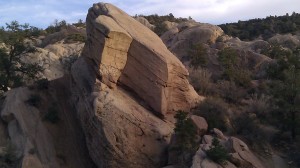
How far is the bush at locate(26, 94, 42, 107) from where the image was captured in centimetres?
2597

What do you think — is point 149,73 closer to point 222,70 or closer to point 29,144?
Result: point 29,144

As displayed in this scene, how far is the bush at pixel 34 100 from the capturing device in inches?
1022

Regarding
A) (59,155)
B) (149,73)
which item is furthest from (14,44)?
(149,73)

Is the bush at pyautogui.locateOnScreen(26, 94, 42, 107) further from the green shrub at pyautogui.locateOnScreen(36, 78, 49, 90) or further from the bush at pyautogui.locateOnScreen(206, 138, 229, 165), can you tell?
the bush at pyautogui.locateOnScreen(206, 138, 229, 165)

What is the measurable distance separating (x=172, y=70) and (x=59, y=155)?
636 centimetres

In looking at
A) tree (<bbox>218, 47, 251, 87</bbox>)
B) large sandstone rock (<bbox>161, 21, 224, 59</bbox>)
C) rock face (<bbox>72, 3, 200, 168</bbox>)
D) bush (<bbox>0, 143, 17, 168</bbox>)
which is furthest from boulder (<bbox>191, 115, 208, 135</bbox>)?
large sandstone rock (<bbox>161, 21, 224, 59</bbox>)

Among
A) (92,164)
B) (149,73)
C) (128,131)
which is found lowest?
(92,164)

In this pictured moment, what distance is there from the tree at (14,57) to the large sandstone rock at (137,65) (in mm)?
9057

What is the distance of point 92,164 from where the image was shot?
2272 centimetres

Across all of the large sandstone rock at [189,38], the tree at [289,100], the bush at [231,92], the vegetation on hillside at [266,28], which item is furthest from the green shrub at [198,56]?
the vegetation on hillside at [266,28]

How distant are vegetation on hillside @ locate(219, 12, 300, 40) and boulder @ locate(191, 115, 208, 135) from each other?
35.5m

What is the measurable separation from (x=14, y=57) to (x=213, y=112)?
13516mm

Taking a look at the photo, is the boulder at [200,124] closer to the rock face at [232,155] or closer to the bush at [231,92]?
the rock face at [232,155]

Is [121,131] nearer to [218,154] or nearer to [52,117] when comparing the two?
[218,154]
